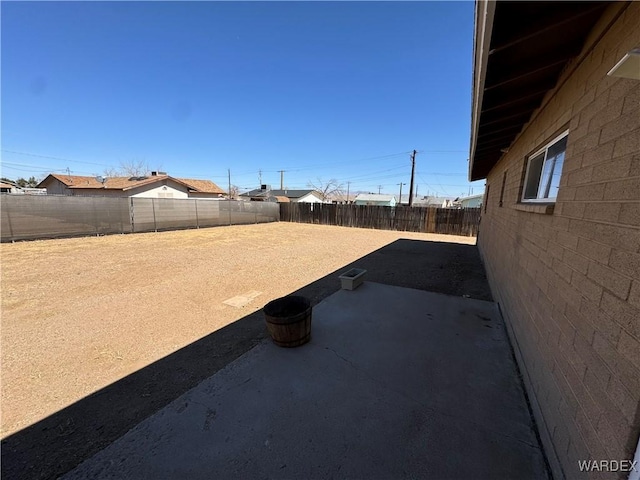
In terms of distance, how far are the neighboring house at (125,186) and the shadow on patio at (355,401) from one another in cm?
2641

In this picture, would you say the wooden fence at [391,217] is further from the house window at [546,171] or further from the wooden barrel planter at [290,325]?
the wooden barrel planter at [290,325]

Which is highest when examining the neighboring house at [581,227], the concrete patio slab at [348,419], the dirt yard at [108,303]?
the neighboring house at [581,227]

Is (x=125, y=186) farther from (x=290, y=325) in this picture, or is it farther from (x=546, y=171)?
(x=546, y=171)

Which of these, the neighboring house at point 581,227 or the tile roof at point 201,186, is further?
the tile roof at point 201,186

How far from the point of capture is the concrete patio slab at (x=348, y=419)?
64.9 inches

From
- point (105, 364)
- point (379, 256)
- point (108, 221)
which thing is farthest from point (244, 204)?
point (105, 364)

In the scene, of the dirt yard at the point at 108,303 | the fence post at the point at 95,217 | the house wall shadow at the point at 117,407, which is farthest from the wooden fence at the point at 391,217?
the fence post at the point at 95,217

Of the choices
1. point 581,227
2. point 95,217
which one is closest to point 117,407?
point 581,227

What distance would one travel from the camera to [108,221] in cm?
1221

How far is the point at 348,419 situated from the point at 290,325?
110 centimetres

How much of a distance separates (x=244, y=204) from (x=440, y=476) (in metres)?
18.7

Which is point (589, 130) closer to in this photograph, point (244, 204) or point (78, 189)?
point (244, 204)

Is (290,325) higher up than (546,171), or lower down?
lower down

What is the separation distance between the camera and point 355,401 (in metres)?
2.18
